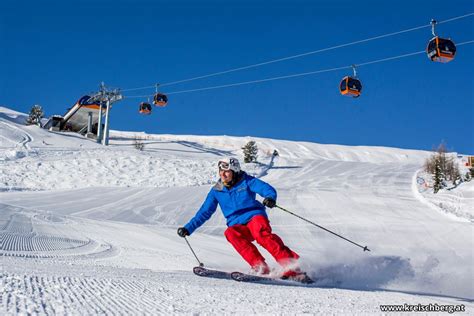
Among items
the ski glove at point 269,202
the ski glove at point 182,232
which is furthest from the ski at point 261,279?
the ski glove at point 182,232

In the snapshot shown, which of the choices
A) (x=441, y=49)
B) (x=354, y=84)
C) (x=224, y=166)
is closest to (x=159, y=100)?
(x=354, y=84)

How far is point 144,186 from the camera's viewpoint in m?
19.6

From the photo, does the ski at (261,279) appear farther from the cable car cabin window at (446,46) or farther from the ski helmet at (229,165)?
the cable car cabin window at (446,46)

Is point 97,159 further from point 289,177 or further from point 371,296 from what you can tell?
point 371,296

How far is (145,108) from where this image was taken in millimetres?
28422

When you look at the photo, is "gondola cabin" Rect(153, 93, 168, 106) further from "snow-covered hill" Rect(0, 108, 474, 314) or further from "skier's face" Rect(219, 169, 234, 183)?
"skier's face" Rect(219, 169, 234, 183)

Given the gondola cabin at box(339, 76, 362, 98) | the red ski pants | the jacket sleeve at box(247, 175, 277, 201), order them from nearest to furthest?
the red ski pants < the jacket sleeve at box(247, 175, 277, 201) < the gondola cabin at box(339, 76, 362, 98)

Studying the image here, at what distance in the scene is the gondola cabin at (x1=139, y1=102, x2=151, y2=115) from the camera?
2836 cm

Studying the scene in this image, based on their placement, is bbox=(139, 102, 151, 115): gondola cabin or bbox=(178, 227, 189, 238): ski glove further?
bbox=(139, 102, 151, 115): gondola cabin

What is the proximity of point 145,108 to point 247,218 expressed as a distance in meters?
24.7

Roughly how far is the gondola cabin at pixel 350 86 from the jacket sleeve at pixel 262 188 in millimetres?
9941

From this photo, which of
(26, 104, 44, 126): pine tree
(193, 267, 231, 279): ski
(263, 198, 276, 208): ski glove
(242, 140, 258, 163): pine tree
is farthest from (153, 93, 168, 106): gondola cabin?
(26, 104, 44, 126): pine tree

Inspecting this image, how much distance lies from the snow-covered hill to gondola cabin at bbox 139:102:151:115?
388 cm

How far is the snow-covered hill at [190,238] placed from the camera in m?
2.52
